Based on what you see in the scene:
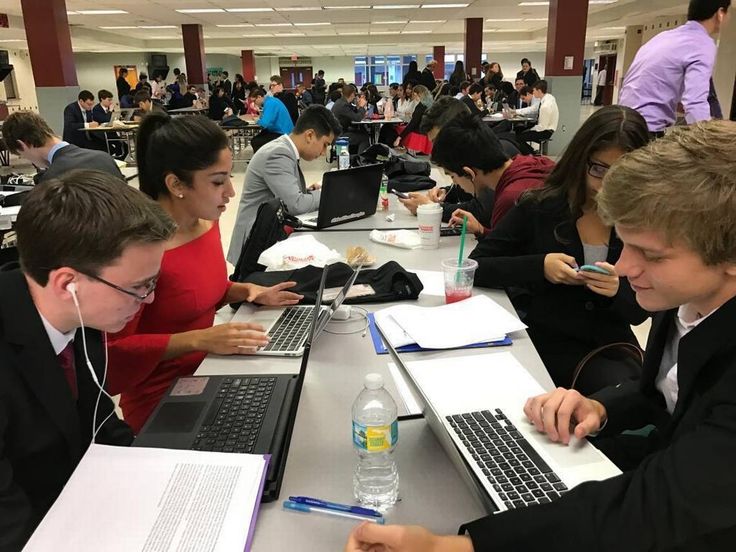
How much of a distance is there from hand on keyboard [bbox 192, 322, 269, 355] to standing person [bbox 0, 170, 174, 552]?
333 millimetres

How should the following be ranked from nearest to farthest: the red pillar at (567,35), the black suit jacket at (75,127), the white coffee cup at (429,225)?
the white coffee cup at (429,225) → the black suit jacket at (75,127) → the red pillar at (567,35)

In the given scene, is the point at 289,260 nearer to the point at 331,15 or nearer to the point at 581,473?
the point at 581,473

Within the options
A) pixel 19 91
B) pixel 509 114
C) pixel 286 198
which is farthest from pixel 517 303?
pixel 19 91

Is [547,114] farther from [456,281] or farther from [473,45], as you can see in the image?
[456,281]

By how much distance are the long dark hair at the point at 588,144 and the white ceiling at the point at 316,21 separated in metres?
10.2

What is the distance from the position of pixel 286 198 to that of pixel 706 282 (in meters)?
2.50

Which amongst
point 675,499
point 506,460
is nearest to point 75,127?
point 506,460

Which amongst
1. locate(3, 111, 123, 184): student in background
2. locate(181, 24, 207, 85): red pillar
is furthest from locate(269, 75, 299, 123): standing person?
locate(3, 111, 123, 184): student in background

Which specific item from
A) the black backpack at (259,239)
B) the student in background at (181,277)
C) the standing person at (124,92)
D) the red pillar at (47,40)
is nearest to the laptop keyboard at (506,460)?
the student in background at (181,277)

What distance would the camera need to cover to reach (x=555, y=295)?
6.67 ft

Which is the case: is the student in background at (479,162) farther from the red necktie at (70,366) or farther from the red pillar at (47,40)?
the red pillar at (47,40)

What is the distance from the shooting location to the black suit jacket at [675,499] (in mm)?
810

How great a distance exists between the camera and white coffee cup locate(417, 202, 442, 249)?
2.49 metres

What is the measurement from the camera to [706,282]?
93 centimetres
